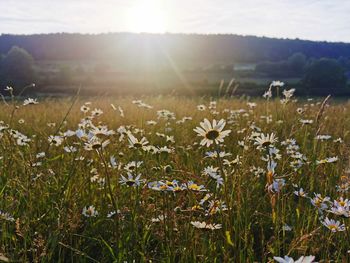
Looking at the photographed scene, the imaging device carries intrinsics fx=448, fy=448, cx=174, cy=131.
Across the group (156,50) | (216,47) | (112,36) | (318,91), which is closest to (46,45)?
(112,36)

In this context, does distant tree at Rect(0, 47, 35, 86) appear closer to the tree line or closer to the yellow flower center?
the tree line

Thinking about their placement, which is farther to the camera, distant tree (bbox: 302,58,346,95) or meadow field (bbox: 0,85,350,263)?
distant tree (bbox: 302,58,346,95)

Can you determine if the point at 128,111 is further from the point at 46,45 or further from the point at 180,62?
the point at 46,45

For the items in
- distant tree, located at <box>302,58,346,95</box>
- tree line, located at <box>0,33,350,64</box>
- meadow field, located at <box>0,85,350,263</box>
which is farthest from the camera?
tree line, located at <box>0,33,350,64</box>

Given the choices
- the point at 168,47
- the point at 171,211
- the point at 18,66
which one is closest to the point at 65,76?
the point at 18,66

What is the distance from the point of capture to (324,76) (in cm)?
5078

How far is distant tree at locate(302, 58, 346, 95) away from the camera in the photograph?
49.6 metres

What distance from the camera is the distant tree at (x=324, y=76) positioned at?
49562 mm

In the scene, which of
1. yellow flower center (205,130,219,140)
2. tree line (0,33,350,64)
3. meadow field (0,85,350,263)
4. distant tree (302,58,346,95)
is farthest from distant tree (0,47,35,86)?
yellow flower center (205,130,219,140)

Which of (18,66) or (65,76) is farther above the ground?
(18,66)

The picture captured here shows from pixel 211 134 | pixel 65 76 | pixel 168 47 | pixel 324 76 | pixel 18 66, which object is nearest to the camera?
pixel 211 134

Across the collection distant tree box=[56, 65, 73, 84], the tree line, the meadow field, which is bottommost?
distant tree box=[56, 65, 73, 84]

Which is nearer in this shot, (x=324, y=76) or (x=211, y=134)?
(x=211, y=134)

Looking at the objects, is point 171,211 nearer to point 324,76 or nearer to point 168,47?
point 324,76
